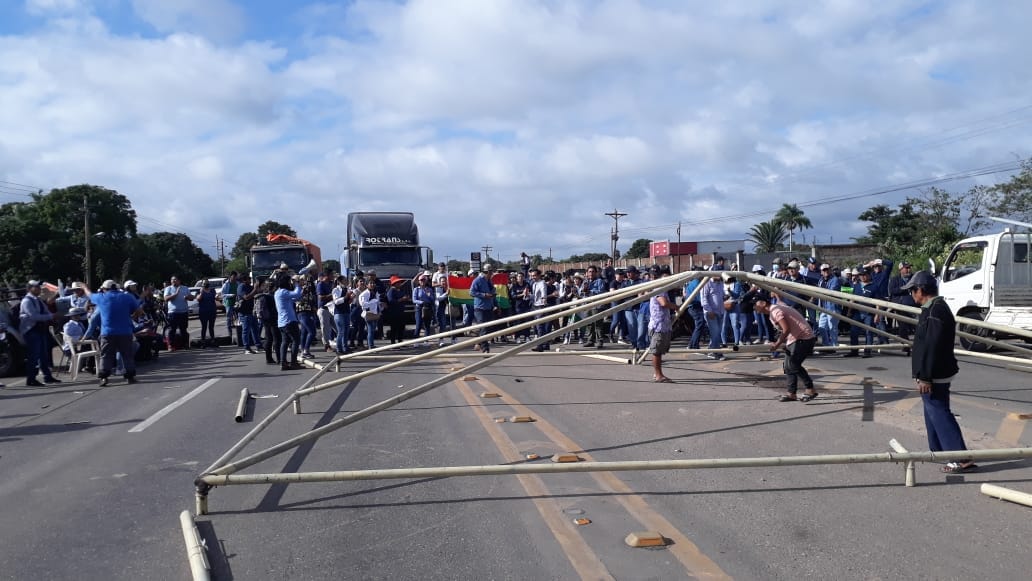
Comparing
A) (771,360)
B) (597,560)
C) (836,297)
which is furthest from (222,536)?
(771,360)

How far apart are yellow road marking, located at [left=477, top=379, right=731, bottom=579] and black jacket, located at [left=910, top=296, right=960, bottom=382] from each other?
8.41ft

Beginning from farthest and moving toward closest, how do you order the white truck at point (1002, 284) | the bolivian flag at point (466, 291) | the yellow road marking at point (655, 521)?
1. the bolivian flag at point (466, 291)
2. the white truck at point (1002, 284)
3. the yellow road marking at point (655, 521)

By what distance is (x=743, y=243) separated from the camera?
69.3m

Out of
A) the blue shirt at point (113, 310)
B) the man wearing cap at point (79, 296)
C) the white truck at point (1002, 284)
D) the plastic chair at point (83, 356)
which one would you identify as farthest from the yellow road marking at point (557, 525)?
the man wearing cap at point (79, 296)

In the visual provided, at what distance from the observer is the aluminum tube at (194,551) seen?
4035 mm

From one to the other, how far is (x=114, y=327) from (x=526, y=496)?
9155mm

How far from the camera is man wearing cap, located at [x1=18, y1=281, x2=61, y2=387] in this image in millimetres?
12328

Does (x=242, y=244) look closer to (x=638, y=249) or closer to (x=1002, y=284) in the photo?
(x=638, y=249)

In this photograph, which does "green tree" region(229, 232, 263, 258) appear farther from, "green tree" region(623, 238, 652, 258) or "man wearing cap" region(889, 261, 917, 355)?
"man wearing cap" region(889, 261, 917, 355)

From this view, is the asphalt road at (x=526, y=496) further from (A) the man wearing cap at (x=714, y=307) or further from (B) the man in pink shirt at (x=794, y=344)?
(A) the man wearing cap at (x=714, y=307)

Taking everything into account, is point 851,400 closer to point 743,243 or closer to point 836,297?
point 836,297

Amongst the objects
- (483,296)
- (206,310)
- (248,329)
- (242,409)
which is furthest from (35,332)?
(483,296)

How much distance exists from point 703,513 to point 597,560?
114cm

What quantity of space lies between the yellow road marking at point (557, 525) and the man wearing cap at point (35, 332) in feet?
30.2
